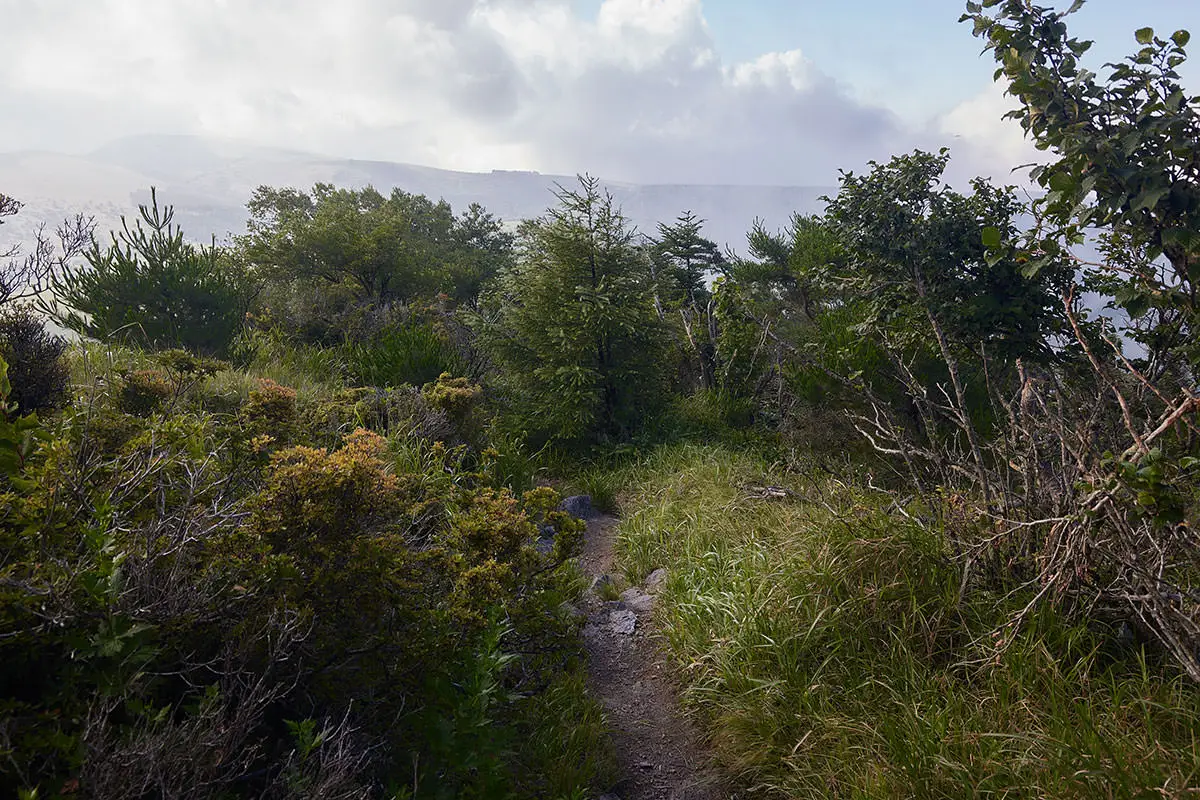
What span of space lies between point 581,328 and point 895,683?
5.16m

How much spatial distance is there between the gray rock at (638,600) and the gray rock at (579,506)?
131 cm

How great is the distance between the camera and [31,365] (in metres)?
4.00

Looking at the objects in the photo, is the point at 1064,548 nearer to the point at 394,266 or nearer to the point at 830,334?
the point at 830,334

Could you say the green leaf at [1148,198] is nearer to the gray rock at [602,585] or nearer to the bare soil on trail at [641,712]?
the bare soil on trail at [641,712]

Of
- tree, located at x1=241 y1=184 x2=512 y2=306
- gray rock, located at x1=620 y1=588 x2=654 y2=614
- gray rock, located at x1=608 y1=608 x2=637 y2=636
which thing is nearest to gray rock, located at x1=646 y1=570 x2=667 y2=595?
gray rock, located at x1=620 y1=588 x2=654 y2=614

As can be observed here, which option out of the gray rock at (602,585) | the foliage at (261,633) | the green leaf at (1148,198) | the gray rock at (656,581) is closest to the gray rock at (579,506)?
the gray rock at (602,585)

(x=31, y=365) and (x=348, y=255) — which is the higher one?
(x=348, y=255)

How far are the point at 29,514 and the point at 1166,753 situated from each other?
3336mm

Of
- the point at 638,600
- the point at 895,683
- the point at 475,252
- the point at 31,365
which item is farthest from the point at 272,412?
the point at 475,252

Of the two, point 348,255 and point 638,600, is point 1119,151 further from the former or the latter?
point 348,255

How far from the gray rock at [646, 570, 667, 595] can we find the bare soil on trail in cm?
20

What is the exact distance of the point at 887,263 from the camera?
6156 mm

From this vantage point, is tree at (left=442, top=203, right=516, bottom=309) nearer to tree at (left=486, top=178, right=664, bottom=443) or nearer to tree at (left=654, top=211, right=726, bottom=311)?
tree at (left=654, top=211, right=726, bottom=311)

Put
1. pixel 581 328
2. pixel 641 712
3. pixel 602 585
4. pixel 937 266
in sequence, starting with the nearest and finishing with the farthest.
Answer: pixel 641 712, pixel 602 585, pixel 937 266, pixel 581 328
